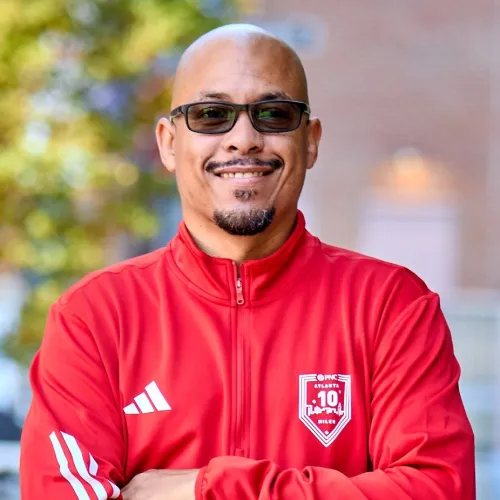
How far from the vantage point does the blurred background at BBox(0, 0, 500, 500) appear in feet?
23.1

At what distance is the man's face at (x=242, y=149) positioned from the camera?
2.48 m

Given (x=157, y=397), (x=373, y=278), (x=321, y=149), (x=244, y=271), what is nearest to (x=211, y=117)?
(x=244, y=271)

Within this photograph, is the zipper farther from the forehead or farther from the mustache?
the forehead

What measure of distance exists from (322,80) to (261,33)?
378 inches

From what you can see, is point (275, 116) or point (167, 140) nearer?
point (275, 116)

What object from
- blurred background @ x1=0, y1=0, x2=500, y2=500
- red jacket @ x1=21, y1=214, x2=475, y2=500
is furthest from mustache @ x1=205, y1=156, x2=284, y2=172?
blurred background @ x1=0, y1=0, x2=500, y2=500

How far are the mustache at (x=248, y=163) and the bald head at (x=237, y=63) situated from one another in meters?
0.16

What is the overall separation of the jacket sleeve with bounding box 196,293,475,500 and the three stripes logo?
0.21 m

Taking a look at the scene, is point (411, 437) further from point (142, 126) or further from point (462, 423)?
point (142, 126)

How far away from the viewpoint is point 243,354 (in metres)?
2.48

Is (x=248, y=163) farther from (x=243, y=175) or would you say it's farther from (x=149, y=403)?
(x=149, y=403)

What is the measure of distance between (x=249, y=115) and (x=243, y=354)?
0.56 m

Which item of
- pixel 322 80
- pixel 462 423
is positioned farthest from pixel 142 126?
pixel 462 423

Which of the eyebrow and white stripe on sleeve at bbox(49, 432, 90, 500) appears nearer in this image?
white stripe on sleeve at bbox(49, 432, 90, 500)
